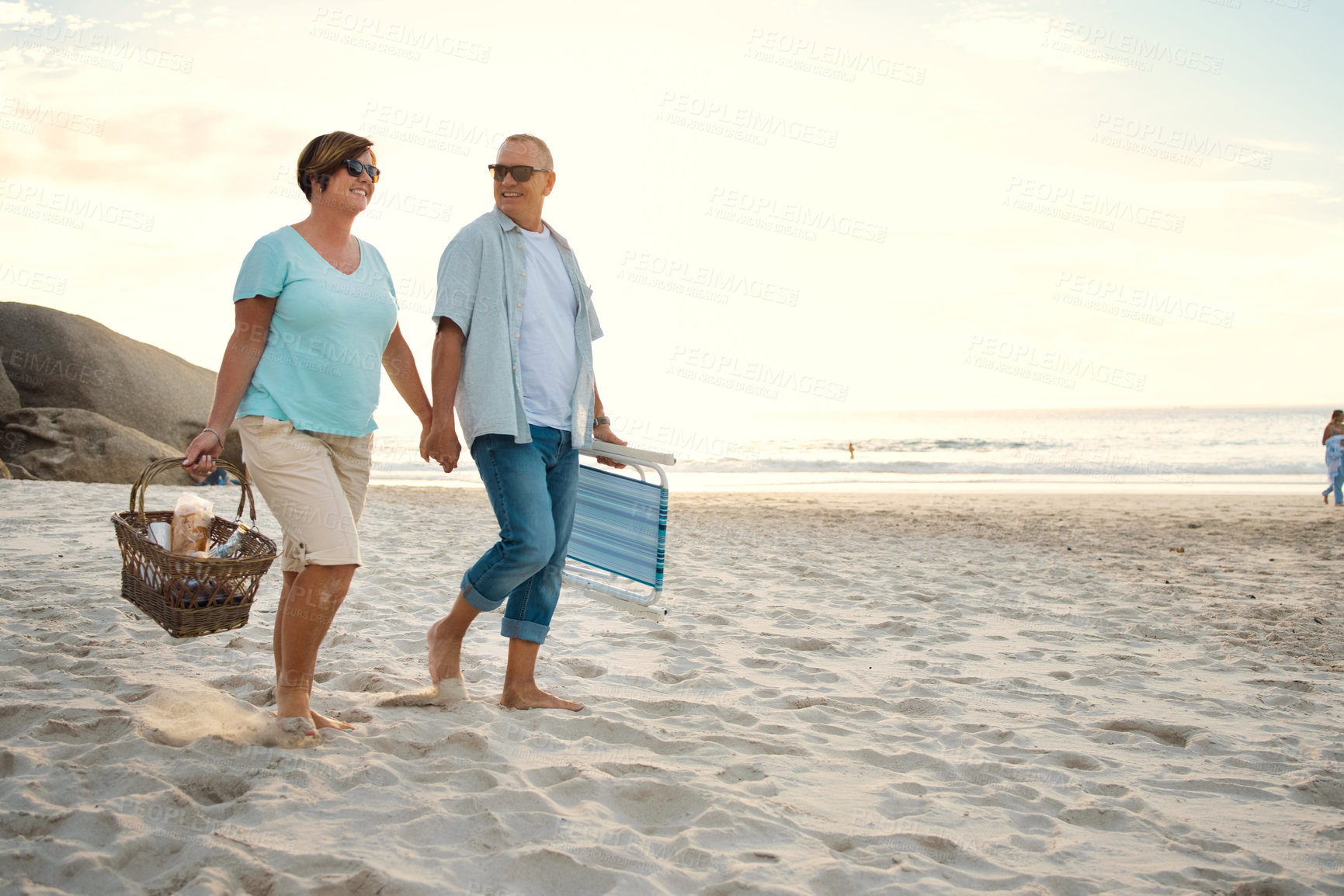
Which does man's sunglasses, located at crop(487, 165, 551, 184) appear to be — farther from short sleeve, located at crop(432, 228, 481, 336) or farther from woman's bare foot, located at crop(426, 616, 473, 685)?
woman's bare foot, located at crop(426, 616, 473, 685)

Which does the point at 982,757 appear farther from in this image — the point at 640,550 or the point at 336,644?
the point at 336,644

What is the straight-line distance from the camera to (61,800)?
2.24 m

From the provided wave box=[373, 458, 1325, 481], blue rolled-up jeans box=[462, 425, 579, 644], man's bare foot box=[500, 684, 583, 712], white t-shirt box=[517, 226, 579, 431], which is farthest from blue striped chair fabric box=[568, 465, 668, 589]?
wave box=[373, 458, 1325, 481]

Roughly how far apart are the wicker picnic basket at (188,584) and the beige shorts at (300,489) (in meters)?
0.15

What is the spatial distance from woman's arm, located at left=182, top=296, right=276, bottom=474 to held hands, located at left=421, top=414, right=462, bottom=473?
552 millimetres

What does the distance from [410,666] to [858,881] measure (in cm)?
235

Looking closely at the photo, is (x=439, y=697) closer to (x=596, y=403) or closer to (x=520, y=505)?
(x=520, y=505)

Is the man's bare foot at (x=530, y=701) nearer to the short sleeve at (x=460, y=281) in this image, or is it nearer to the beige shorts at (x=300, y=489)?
the beige shorts at (x=300, y=489)

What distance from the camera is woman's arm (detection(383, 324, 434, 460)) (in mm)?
3061

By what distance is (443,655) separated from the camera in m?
3.25

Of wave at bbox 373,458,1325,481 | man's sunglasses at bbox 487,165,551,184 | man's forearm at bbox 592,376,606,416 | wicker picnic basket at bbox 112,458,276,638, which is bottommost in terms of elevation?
wave at bbox 373,458,1325,481

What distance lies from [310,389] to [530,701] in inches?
53.9

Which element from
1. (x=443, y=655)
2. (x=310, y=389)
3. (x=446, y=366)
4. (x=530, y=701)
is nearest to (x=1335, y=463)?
(x=530, y=701)

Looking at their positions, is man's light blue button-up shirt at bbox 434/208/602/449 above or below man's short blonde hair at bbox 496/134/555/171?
below
